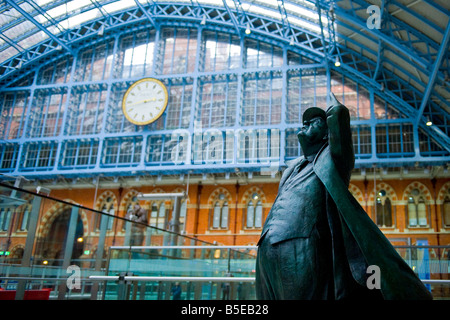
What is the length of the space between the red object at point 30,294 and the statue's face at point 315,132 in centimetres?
404

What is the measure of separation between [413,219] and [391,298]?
2272 centimetres

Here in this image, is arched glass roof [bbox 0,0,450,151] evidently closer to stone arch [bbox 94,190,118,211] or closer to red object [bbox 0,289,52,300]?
stone arch [bbox 94,190,118,211]

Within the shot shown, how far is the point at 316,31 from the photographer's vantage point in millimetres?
24109

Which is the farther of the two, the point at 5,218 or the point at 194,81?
the point at 194,81

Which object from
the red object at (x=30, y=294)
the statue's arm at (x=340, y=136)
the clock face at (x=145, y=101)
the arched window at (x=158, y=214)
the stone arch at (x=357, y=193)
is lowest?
the red object at (x=30, y=294)

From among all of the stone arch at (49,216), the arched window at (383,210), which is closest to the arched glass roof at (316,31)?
the arched window at (383,210)

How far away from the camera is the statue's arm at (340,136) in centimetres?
269

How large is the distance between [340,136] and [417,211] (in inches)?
889

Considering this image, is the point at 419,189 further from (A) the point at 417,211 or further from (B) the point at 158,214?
(B) the point at 158,214

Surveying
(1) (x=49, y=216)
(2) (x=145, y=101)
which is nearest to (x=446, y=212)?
(2) (x=145, y=101)

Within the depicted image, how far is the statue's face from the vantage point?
121 inches

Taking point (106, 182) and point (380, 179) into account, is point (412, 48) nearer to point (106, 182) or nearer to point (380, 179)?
point (380, 179)

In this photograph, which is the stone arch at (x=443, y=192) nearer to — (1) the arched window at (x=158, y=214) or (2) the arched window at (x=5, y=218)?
(1) the arched window at (x=158, y=214)
